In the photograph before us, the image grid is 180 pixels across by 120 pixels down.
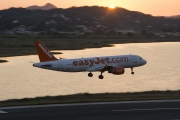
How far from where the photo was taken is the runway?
2555 centimetres

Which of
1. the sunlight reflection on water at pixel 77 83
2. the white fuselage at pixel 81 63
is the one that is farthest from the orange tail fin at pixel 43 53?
the sunlight reflection on water at pixel 77 83

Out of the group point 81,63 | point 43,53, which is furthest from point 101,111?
point 43,53

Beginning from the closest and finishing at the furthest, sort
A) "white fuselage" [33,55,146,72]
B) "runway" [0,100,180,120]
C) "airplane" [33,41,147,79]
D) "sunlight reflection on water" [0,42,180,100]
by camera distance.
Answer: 1. "runway" [0,100,180,120]
2. "sunlight reflection on water" [0,42,180,100]
3. "airplane" [33,41,147,79]
4. "white fuselage" [33,55,146,72]

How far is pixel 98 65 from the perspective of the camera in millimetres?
61688

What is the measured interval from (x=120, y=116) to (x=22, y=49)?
10762 centimetres

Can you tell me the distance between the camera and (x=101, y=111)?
2775 centimetres

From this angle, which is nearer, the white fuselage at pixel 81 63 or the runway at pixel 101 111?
the runway at pixel 101 111

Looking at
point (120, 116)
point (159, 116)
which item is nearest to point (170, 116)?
point (159, 116)

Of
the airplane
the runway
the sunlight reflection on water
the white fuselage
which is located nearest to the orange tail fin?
the airplane

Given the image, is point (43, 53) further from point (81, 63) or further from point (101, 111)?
point (101, 111)

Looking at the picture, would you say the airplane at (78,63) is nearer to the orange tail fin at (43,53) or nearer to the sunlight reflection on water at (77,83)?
the orange tail fin at (43,53)

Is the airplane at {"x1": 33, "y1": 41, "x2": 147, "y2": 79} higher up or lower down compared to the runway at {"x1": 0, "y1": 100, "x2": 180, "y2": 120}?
higher up

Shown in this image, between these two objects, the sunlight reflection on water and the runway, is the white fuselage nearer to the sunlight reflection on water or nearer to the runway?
the sunlight reflection on water

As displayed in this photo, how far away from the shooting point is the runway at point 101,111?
25547 millimetres
